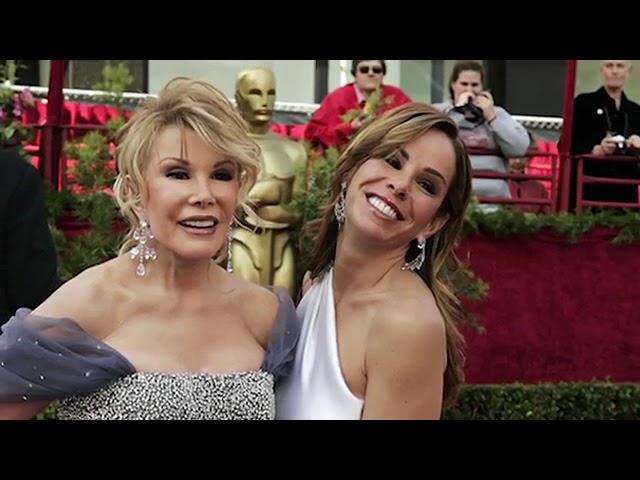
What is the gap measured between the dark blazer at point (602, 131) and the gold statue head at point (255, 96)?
252cm

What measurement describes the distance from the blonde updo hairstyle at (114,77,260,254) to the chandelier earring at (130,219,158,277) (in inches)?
0.9

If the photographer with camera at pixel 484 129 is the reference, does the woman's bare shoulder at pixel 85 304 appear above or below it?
below

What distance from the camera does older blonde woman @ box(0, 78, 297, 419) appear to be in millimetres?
2625

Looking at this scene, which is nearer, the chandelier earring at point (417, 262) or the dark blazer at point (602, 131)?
the chandelier earring at point (417, 262)

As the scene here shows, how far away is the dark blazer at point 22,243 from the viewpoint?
400 cm

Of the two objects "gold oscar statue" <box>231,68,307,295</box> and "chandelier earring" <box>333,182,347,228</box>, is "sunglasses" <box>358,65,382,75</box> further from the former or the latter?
"chandelier earring" <box>333,182,347,228</box>

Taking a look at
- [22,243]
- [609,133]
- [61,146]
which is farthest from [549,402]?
[22,243]

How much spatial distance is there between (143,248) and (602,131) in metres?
5.33

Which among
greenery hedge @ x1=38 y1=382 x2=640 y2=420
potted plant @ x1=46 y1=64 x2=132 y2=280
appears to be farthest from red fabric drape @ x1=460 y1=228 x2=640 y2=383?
potted plant @ x1=46 y1=64 x2=132 y2=280

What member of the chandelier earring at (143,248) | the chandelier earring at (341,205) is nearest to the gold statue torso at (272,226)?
the chandelier earring at (341,205)

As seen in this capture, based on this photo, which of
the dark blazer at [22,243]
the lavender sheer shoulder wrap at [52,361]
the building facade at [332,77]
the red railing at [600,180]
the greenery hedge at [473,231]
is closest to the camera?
the lavender sheer shoulder wrap at [52,361]

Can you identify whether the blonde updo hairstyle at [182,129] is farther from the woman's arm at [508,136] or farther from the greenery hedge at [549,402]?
the woman's arm at [508,136]
